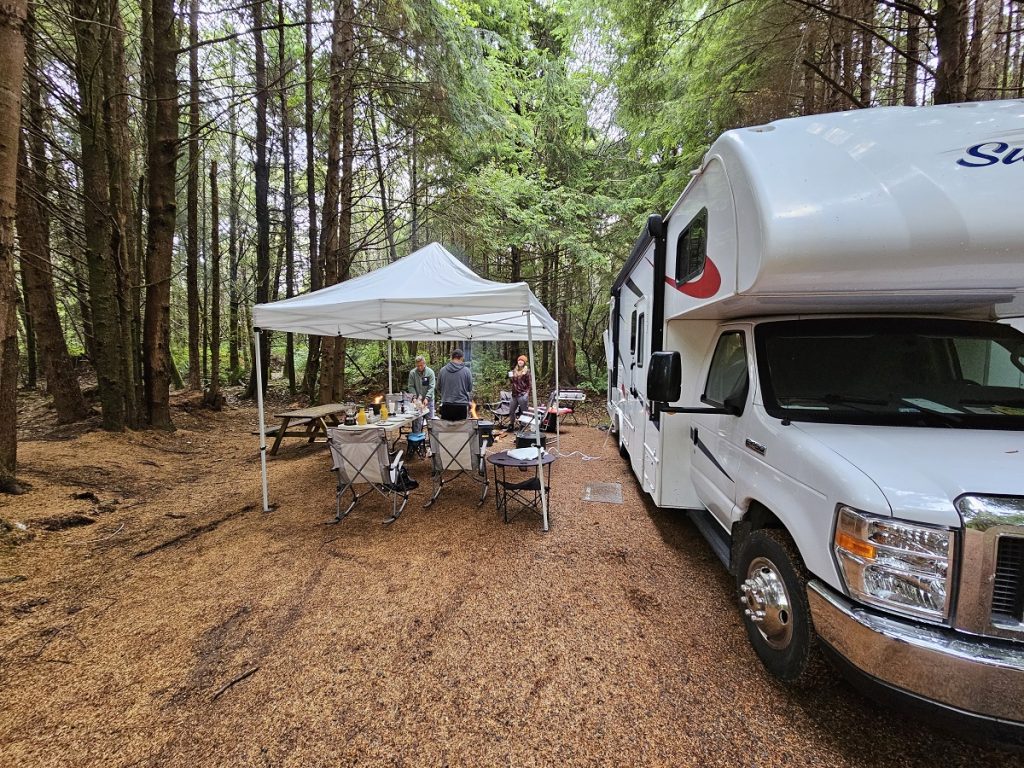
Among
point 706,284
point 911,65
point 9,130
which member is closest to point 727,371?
point 706,284

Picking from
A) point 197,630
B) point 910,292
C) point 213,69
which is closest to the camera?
point 910,292

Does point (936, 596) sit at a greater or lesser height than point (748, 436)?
lesser

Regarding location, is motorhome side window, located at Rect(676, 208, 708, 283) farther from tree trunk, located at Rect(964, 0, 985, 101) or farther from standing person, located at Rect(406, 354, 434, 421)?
standing person, located at Rect(406, 354, 434, 421)

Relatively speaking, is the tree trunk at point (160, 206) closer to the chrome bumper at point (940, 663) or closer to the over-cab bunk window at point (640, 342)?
the over-cab bunk window at point (640, 342)

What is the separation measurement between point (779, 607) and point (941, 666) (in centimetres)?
74

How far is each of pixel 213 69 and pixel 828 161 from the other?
545 inches

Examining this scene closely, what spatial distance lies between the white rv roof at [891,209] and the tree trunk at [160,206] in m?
8.35

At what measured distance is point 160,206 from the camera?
23.7 feet

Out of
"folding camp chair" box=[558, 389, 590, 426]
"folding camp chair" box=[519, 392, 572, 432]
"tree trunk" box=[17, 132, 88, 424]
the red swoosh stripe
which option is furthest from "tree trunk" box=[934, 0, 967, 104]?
"tree trunk" box=[17, 132, 88, 424]

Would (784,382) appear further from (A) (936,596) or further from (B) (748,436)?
(A) (936,596)

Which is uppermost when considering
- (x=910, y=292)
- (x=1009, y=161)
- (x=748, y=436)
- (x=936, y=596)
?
(x=1009, y=161)

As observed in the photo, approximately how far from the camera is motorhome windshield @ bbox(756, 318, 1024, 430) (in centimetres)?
235

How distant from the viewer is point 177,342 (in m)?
19.3

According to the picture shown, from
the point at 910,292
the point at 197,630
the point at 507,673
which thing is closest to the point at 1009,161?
the point at 910,292
